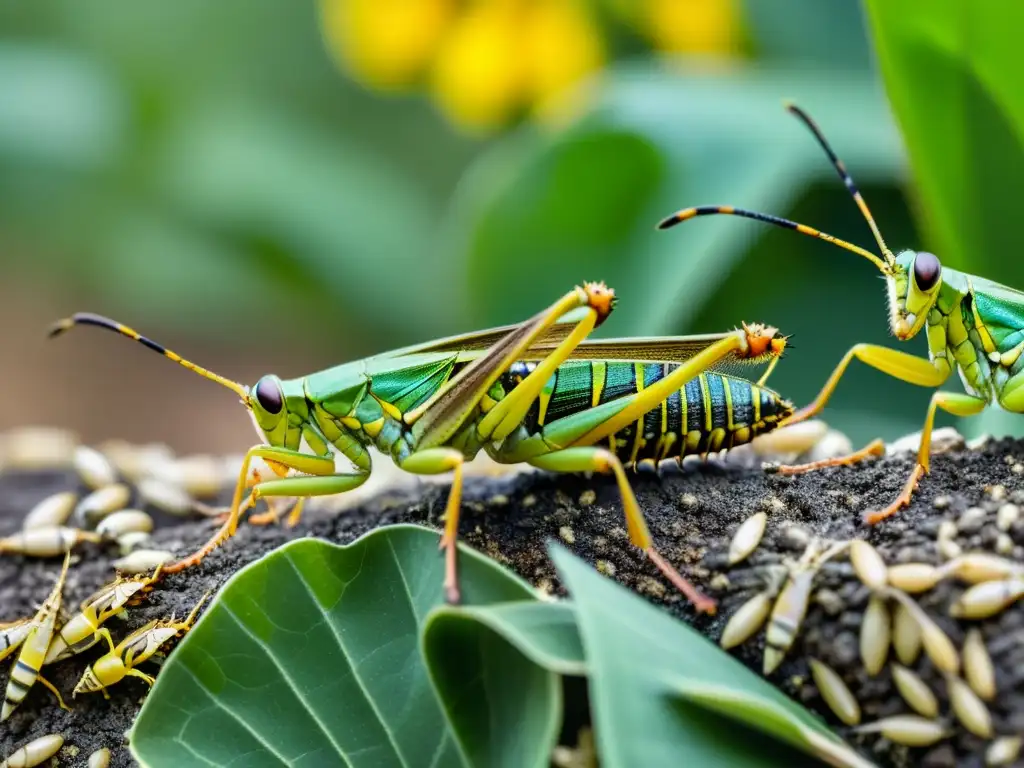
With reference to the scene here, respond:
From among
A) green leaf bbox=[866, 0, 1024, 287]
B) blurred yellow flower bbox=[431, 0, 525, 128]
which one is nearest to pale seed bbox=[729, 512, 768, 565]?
green leaf bbox=[866, 0, 1024, 287]

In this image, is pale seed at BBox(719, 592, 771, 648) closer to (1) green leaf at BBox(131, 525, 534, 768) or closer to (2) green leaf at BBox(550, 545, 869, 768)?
(2) green leaf at BBox(550, 545, 869, 768)

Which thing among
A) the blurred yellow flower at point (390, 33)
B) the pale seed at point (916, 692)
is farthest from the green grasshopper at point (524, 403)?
the blurred yellow flower at point (390, 33)

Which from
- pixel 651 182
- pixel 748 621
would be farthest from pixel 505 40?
pixel 748 621

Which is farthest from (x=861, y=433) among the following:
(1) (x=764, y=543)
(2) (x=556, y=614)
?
(2) (x=556, y=614)

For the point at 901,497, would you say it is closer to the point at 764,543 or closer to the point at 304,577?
the point at 764,543

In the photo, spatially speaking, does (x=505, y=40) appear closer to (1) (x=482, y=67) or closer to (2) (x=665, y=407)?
(1) (x=482, y=67)

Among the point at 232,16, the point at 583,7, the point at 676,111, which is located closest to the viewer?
the point at 676,111

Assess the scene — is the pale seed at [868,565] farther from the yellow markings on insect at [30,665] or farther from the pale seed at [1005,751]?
the yellow markings on insect at [30,665]
